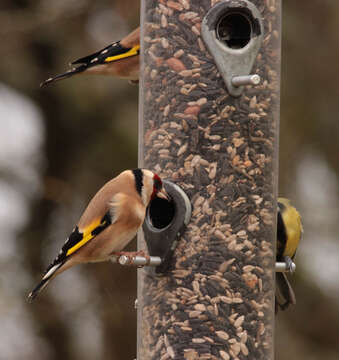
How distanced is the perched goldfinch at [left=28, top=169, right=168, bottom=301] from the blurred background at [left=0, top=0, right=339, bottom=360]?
4682mm

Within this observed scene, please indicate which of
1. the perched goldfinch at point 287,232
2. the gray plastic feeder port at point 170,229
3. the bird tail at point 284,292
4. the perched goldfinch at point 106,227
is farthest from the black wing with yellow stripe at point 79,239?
the bird tail at point 284,292

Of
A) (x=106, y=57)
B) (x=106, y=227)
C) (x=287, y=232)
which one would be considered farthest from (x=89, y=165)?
(x=287, y=232)

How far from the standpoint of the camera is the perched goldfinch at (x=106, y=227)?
643 centimetres

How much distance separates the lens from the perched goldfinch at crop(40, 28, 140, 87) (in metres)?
8.65

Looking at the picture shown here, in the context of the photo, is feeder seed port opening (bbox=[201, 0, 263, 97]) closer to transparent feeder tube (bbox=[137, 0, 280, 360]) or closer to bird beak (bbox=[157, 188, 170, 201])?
transparent feeder tube (bbox=[137, 0, 280, 360])

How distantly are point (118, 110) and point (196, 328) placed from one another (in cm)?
669

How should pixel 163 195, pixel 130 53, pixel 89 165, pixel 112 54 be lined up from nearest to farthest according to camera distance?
pixel 163 195 < pixel 130 53 < pixel 112 54 < pixel 89 165

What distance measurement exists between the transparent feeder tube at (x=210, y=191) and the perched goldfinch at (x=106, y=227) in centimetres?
26

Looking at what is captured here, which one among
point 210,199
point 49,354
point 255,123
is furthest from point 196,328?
point 49,354

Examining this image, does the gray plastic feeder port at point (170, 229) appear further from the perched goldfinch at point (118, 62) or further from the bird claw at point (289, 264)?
the perched goldfinch at point (118, 62)

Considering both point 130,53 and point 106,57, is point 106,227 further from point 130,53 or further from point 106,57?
point 106,57

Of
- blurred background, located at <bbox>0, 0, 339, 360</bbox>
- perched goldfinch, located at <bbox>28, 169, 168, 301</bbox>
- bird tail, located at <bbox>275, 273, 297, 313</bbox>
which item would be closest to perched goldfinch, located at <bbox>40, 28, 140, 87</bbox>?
perched goldfinch, located at <bbox>28, 169, 168, 301</bbox>

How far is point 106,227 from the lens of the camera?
659 cm

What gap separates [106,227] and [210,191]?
83 cm
